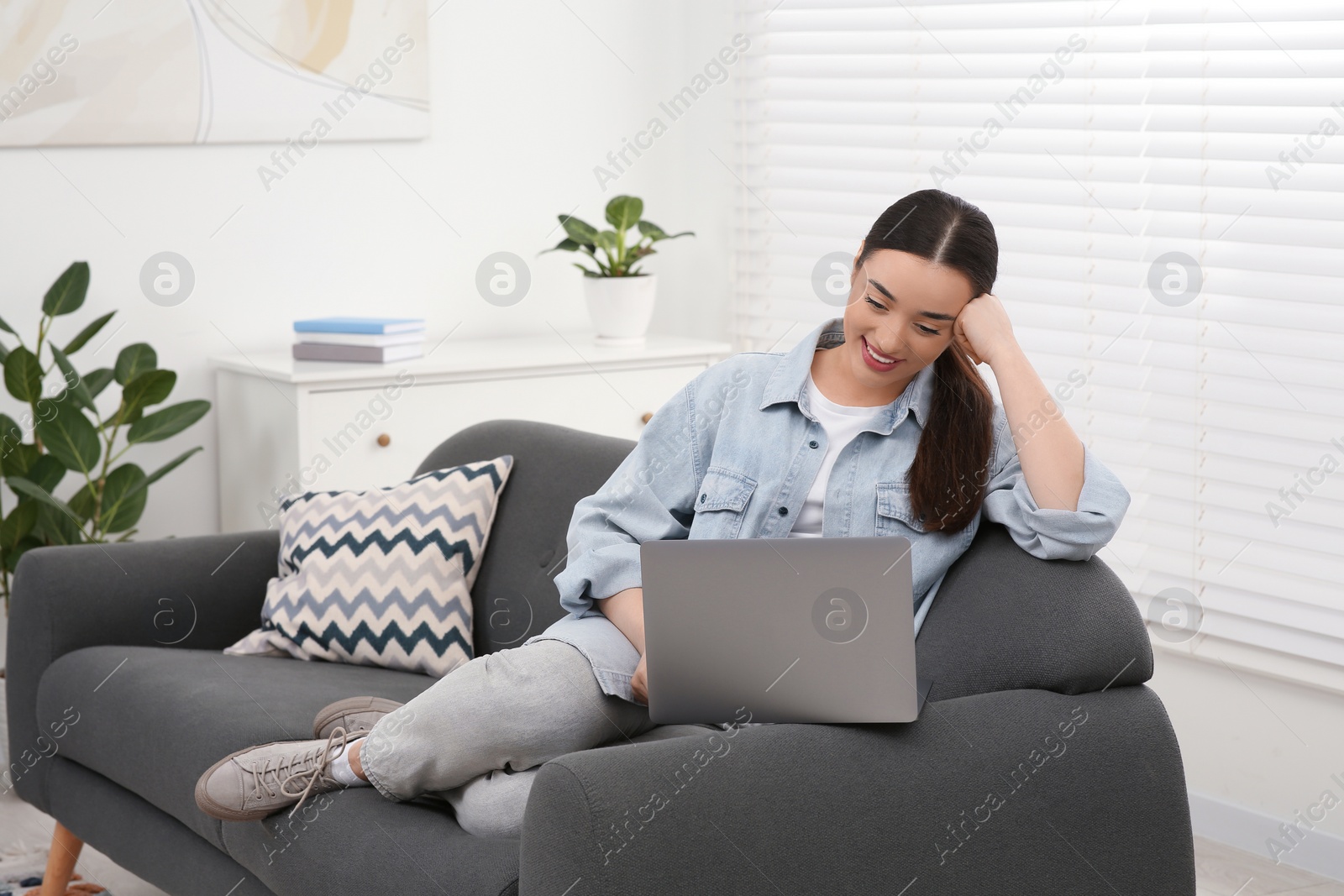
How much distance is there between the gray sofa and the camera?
1.40 meters

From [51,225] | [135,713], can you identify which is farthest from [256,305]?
[135,713]

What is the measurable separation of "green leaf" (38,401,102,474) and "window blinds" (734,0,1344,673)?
194 cm

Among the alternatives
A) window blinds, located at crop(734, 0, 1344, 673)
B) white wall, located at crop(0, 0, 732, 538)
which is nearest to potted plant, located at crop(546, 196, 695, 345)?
white wall, located at crop(0, 0, 732, 538)

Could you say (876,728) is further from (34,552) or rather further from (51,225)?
(51,225)

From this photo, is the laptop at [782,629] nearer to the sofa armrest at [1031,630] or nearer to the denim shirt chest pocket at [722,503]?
the sofa armrest at [1031,630]

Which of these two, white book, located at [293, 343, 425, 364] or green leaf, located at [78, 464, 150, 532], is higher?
white book, located at [293, 343, 425, 364]

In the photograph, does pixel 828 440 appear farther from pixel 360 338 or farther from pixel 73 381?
pixel 73 381

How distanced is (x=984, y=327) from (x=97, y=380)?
80.8 inches

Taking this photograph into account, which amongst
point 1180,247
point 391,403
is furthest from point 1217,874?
point 391,403

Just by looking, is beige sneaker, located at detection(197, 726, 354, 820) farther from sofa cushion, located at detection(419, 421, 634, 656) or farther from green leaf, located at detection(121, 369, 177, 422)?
green leaf, located at detection(121, 369, 177, 422)

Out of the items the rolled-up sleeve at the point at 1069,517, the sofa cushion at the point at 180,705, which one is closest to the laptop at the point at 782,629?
the rolled-up sleeve at the point at 1069,517

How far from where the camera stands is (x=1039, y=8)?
3.01m

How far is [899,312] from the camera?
1.80m

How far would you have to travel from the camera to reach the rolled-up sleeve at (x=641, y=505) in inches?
74.5
